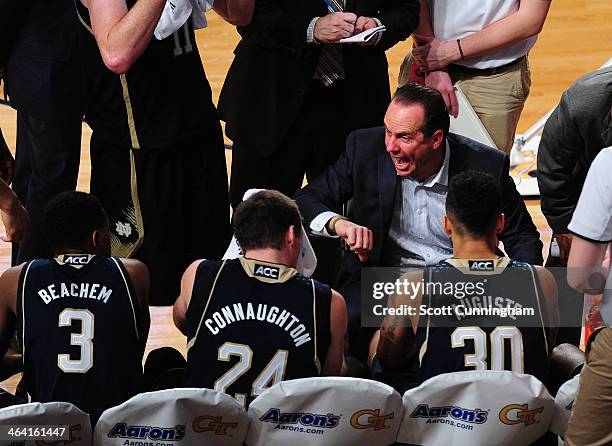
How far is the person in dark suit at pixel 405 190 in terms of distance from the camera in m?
3.99

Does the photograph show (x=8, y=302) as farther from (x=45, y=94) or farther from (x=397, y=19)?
(x=397, y=19)

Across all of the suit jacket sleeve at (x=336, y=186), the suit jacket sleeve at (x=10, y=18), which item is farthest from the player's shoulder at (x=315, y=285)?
the suit jacket sleeve at (x=10, y=18)

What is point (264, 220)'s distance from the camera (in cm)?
346

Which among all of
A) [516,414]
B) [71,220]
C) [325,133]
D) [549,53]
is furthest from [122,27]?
[549,53]

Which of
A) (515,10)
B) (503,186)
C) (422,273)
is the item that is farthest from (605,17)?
(422,273)

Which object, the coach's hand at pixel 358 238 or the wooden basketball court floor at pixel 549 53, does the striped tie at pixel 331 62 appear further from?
the wooden basketball court floor at pixel 549 53

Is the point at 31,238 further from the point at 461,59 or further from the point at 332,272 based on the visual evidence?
the point at 461,59

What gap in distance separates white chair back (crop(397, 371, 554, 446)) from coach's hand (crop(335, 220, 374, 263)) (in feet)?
2.28

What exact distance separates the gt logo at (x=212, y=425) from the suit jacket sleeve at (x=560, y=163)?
5.47ft

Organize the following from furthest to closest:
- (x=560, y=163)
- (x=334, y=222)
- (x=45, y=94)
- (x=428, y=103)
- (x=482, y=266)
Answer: (x=45, y=94) → (x=560, y=163) → (x=428, y=103) → (x=334, y=222) → (x=482, y=266)

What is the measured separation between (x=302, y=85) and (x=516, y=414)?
1.74 metres

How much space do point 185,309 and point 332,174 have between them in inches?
34.0

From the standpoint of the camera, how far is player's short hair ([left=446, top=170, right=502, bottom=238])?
346cm

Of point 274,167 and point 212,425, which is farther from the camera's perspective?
point 274,167
